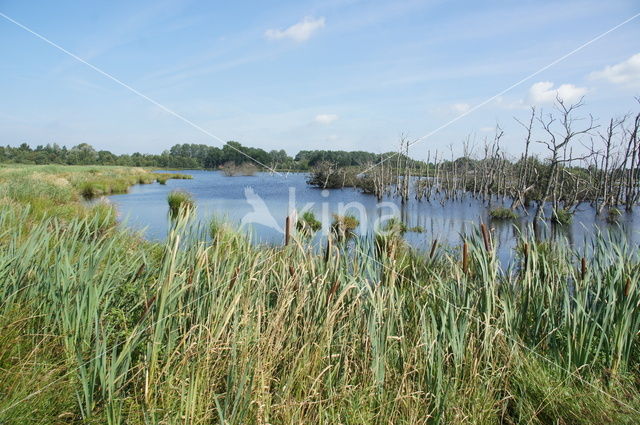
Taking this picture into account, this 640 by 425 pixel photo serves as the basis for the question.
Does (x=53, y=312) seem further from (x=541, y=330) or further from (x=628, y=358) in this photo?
(x=628, y=358)

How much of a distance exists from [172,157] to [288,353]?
3009 inches

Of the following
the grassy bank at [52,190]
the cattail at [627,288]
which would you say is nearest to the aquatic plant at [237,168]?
the grassy bank at [52,190]

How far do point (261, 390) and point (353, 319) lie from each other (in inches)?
33.2

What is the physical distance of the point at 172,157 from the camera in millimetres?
74062

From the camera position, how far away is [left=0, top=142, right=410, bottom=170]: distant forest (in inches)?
1951

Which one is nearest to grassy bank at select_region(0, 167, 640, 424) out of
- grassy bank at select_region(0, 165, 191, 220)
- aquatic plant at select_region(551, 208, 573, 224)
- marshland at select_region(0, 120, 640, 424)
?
marshland at select_region(0, 120, 640, 424)

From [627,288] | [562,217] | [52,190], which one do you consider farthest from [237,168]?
[627,288]

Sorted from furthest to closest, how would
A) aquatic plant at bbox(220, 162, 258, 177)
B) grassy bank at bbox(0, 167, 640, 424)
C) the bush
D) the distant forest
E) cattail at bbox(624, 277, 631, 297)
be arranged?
1. aquatic plant at bbox(220, 162, 258, 177)
2. the distant forest
3. the bush
4. cattail at bbox(624, 277, 631, 297)
5. grassy bank at bbox(0, 167, 640, 424)

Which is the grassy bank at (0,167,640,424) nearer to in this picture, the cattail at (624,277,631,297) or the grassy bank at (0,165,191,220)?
the cattail at (624,277,631,297)

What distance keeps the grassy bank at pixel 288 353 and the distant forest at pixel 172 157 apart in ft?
125

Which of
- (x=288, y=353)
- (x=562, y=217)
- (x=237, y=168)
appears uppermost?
(x=237, y=168)

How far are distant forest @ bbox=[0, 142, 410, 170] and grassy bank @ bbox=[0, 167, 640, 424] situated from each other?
38130 mm

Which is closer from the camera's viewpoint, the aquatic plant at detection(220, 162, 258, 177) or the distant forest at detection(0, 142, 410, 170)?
the distant forest at detection(0, 142, 410, 170)

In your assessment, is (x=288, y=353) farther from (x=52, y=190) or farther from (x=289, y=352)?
(x=52, y=190)
